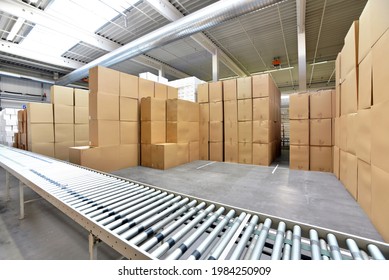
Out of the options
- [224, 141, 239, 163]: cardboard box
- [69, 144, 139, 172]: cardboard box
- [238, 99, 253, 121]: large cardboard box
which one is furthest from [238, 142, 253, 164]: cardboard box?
[69, 144, 139, 172]: cardboard box

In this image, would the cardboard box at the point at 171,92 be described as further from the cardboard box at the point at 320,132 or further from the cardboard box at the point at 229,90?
the cardboard box at the point at 320,132

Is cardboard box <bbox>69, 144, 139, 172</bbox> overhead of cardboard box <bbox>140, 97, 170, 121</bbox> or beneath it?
beneath

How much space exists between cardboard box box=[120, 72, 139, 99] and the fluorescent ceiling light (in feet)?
9.17

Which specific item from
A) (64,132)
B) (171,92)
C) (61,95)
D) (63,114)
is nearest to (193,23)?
(171,92)

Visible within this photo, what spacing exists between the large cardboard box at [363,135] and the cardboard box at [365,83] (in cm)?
8

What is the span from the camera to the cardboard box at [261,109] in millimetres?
4301

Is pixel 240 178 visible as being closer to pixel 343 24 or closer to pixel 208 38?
pixel 208 38

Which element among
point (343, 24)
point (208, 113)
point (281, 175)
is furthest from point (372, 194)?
point (343, 24)

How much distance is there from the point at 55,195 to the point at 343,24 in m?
6.93

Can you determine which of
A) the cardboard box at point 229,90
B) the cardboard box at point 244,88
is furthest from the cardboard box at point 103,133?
the cardboard box at point 244,88

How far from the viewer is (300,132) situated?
3.78 meters

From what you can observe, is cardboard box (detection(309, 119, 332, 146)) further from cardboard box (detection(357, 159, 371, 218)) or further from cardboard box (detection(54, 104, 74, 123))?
cardboard box (detection(54, 104, 74, 123))

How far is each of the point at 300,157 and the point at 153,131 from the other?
11.0 feet

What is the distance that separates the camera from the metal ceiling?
13.4 ft
